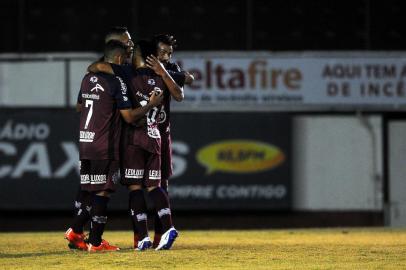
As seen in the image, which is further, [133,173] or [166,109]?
[166,109]

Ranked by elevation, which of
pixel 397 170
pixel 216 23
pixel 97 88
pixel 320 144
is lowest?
pixel 397 170

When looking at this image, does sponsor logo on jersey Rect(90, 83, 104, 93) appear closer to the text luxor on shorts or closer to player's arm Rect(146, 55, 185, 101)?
player's arm Rect(146, 55, 185, 101)

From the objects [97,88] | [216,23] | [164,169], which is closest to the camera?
[97,88]

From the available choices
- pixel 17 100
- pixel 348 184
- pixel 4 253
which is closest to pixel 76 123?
pixel 17 100

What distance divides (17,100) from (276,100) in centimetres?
421

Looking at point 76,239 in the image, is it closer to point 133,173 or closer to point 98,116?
point 133,173

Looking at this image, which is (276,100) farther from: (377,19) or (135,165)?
(135,165)

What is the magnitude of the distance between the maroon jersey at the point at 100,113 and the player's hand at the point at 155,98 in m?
0.21

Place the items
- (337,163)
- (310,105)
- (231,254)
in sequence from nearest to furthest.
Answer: (231,254)
(337,163)
(310,105)

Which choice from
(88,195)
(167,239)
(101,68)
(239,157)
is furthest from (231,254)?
(239,157)

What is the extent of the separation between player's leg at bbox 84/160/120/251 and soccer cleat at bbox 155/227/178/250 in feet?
1.81

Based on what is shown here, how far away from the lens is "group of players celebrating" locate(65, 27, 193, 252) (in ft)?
32.8

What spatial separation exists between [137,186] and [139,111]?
71 cm

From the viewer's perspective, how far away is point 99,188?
32.7 feet
